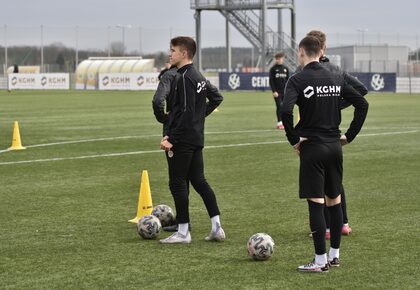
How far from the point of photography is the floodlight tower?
191 feet

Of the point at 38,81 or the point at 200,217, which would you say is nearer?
the point at 200,217

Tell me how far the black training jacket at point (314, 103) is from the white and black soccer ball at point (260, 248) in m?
1.01

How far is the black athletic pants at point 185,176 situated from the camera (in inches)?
323

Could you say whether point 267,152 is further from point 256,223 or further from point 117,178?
point 256,223

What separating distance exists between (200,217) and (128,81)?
53244 millimetres

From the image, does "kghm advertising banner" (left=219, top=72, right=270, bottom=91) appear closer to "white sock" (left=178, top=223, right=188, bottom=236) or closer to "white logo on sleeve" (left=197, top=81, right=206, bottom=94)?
"white logo on sleeve" (left=197, top=81, right=206, bottom=94)

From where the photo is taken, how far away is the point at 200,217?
9.73 metres

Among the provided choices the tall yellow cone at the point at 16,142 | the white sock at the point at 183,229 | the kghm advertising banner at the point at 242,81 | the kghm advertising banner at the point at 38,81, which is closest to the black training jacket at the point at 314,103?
the white sock at the point at 183,229

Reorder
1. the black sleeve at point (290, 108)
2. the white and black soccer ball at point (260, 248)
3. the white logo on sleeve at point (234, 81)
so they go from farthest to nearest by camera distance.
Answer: the white logo on sleeve at point (234, 81)
the white and black soccer ball at point (260, 248)
the black sleeve at point (290, 108)

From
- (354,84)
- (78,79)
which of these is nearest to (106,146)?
(354,84)

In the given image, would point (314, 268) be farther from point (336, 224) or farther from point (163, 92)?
point (163, 92)

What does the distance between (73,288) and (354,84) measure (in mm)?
3164

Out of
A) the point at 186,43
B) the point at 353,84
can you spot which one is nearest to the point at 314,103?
the point at 353,84

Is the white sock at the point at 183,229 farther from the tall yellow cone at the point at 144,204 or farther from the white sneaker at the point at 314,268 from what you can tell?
the white sneaker at the point at 314,268
